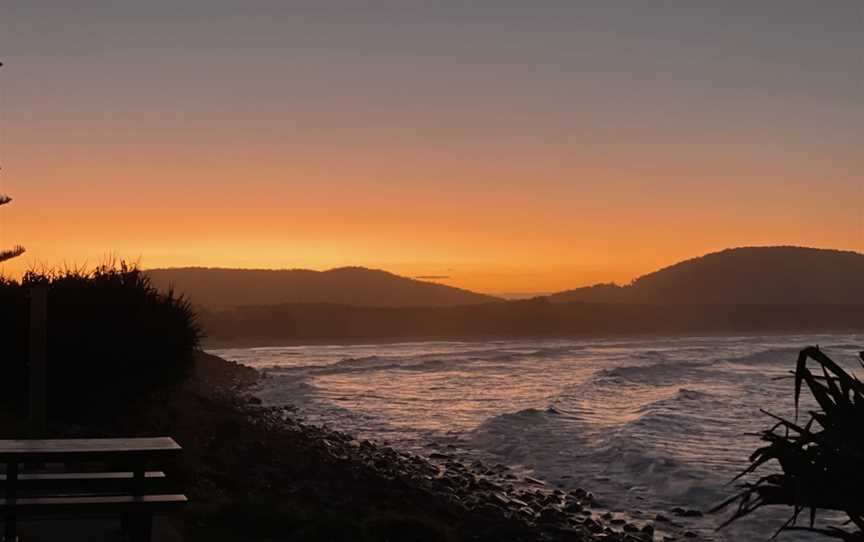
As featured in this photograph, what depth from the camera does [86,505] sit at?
20.4 feet

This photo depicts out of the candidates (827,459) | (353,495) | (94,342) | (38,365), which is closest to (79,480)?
(38,365)

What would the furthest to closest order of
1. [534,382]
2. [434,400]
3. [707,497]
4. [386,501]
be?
[534,382] → [434,400] → [707,497] → [386,501]

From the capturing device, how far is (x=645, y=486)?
600 inches

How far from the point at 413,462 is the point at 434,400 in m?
14.6

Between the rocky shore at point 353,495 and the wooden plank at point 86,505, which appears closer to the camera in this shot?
the wooden plank at point 86,505

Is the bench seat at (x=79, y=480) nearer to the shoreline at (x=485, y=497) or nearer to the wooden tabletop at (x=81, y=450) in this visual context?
the wooden tabletop at (x=81, y=450)

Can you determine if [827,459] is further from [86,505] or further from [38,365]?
[38,365]

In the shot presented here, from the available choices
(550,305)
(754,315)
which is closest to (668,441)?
(550,305)

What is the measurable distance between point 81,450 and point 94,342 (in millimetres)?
9082

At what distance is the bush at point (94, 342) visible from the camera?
1463 centimetres

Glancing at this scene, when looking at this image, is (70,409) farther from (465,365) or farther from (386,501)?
(465,365)

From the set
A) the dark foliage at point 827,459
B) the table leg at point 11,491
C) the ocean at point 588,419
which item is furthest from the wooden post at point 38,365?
the dark foliage at point 827,459

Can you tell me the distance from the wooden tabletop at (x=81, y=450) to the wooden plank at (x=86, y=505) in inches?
11.3

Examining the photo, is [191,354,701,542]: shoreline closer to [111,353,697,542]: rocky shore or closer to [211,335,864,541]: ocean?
[111,353,697,542]: rocky shore
